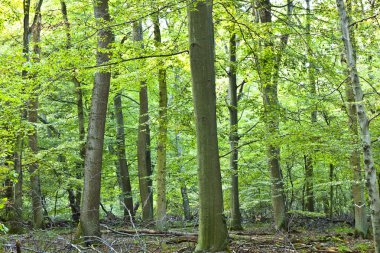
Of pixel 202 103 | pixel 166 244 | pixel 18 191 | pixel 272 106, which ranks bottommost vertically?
pixel 166 244

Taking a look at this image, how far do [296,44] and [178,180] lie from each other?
18.8 feet

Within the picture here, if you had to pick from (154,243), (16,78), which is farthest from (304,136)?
(16,78)

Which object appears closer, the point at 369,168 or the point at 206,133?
the point at 369,168

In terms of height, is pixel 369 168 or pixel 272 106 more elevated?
pixel 272 106

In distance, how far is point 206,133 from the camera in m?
6.03

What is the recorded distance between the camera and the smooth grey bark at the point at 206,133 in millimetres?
5887

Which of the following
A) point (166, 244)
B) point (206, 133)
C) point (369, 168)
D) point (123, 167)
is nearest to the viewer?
point (369, 168)

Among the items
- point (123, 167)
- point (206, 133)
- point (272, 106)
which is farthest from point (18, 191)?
point (272, 106)

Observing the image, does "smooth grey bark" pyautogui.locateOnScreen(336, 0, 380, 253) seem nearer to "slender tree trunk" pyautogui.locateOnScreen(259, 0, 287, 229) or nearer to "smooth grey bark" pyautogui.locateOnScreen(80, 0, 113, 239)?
"slender tree trunk" pyautogui.locateOnScreen(259, 0, 287, 229)

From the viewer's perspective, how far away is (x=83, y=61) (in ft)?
24.7

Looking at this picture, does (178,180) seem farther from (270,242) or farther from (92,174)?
(270,242)

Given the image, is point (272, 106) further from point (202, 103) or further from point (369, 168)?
point (369, 168)

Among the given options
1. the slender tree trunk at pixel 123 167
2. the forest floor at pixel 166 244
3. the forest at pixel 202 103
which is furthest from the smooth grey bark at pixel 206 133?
the slender tree trunk at pixel 123 167

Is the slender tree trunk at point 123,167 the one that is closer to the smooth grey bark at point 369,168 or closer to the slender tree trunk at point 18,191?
the slender tree trunk at point 18,191
